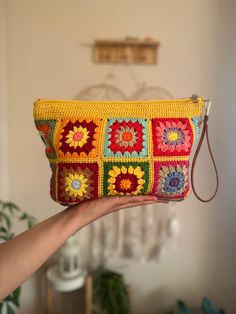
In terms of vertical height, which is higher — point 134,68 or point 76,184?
point 134,68

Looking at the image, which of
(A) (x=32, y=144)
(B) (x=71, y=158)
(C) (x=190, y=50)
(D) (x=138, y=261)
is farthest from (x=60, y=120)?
(D) (x=138, y=261)

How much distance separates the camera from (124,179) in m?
0.51

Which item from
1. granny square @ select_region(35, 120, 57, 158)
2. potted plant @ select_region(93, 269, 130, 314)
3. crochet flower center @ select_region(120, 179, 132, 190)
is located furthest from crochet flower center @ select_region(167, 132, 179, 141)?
potted plant @ select_region(93, 269, 130, 314)

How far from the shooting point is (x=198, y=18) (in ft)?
3.82

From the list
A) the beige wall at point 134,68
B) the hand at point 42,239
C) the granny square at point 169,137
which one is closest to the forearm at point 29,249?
the hand at point 42,239

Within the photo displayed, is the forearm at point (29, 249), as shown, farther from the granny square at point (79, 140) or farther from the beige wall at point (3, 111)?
the beige wall at point (3, 111)

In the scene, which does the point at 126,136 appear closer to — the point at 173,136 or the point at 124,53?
the point at 173,136

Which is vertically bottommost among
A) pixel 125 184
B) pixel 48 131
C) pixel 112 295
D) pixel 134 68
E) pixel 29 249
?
pixel 112 295

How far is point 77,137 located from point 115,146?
0.24ft

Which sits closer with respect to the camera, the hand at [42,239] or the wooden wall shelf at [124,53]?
the hand at [42,239]

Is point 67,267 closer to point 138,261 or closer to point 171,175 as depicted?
point 138,261

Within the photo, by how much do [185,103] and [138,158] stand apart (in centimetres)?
15

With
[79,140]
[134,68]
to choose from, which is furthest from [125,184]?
[134,68]

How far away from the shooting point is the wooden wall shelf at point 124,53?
1174 millimetres
